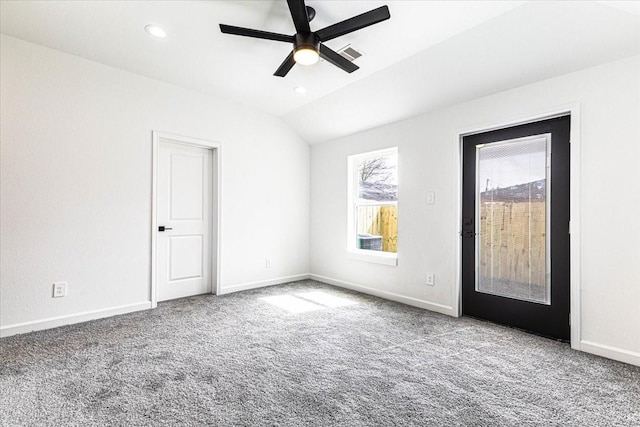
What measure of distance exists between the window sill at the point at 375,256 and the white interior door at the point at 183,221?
77.2 inches

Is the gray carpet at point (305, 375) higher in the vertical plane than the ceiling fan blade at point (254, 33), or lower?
lower

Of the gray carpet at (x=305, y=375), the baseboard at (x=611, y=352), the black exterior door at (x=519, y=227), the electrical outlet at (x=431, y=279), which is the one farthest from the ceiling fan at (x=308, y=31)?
the baseboard at (x=611, y=352)

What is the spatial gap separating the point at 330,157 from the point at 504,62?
268cm

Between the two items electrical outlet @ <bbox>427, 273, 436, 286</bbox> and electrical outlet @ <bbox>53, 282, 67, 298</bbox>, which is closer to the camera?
electrical outlet @ <bbox>53, 282, 67, 298</bbox>

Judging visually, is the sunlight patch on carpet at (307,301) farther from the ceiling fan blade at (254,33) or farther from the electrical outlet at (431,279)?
the ceiling fan blade at (254,33)

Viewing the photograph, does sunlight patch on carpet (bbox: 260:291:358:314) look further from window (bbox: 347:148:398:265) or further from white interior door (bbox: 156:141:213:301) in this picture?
white interior door (bbox: 156:141:213:301)

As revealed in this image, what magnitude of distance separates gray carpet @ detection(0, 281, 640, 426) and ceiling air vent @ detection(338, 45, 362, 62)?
250 cm

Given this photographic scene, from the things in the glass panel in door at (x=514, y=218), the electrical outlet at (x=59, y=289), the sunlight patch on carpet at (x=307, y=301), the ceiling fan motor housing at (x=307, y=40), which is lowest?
the sunlight patch on carpet at (x=307, y=301)

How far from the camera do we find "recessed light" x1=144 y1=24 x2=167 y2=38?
2680mm

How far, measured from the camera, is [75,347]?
2594mm

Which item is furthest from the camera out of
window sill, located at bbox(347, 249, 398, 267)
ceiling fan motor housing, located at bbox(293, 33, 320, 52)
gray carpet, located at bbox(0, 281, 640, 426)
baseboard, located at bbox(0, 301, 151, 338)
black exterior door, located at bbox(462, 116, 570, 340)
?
window sill, located at bbox(347, 249, 398, 267)

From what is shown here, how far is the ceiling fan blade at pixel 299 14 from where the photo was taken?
2.00 metres

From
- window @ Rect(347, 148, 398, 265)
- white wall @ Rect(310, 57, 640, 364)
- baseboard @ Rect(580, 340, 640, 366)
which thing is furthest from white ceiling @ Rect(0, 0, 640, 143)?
baseboard @ Rect(580, 340, 640, 366)

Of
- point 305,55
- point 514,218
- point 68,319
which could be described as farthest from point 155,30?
point 514,218
